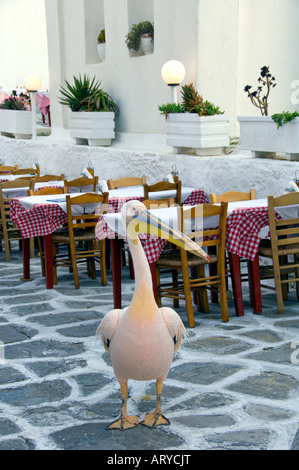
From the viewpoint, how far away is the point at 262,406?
4012mm

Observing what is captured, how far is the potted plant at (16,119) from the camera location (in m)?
13.9

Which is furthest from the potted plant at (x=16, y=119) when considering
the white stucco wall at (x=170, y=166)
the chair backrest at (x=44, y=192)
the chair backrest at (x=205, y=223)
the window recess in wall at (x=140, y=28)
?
the chair backrest at (x=205, y=223)

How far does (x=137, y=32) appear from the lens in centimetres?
1078

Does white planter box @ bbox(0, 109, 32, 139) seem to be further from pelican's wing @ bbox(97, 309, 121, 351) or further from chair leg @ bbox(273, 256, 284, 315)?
pelican's wing @ bbox(97, 309, 121, 351)

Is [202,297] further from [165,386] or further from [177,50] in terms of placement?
[177,50]

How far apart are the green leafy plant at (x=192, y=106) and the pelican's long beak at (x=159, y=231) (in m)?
5.29

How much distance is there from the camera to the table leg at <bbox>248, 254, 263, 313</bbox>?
6.03 m

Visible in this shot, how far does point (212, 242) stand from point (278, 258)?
Result: 2.27ft

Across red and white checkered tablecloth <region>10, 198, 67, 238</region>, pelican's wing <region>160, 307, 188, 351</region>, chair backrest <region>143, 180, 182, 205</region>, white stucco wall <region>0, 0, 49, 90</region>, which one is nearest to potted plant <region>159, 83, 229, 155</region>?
chair backrest <region>143, 180, 182, 205</region>

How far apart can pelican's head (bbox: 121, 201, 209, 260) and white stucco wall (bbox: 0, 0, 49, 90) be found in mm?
19623

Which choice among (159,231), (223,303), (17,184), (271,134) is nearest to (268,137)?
(271,134)

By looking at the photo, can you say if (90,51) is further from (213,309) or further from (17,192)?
(213,309)

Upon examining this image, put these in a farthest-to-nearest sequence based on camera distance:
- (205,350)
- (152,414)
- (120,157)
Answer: (120,157) < (205,350) < (152,414)
